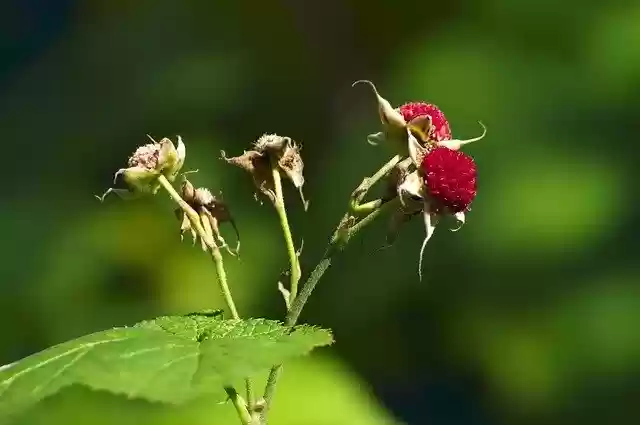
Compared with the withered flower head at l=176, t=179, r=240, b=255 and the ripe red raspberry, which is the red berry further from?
the withered flower head at l=176, t=179, r=240, b=255

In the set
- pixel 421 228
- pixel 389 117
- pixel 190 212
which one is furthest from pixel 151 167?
pixel 421 228

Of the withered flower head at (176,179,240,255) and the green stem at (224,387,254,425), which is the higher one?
the withered flower head at (176,179,240,255)

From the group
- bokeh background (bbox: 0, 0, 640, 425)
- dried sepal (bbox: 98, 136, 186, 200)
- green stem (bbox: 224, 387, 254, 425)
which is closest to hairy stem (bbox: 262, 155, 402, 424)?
green stem (bbox: 224, 387, 254, 425)

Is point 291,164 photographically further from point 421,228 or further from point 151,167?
point 421,228

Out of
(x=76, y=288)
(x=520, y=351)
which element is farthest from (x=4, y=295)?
(x=520, y=351)

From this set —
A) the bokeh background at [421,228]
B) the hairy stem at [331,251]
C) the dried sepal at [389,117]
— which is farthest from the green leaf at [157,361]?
the bokeh background at [421,228]

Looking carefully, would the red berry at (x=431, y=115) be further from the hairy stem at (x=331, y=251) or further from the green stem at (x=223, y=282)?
the green stem at (x=223, y=282)
